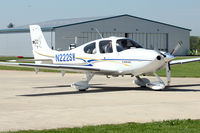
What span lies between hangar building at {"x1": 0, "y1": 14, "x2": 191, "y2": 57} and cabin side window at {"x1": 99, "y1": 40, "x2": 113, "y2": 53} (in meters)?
43.0

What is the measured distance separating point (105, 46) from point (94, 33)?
48631 mm

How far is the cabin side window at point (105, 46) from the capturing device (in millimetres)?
16933

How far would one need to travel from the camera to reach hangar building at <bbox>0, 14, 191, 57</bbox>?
206ft

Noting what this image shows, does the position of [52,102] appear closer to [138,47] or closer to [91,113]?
[91,113]

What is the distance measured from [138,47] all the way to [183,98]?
3608 millimetres

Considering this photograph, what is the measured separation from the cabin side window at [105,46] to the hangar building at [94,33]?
43015 millimetres

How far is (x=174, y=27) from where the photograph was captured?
72.5 m

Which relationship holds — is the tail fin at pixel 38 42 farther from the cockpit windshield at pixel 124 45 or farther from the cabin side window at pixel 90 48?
the cockpit windshield at pixel 124 45

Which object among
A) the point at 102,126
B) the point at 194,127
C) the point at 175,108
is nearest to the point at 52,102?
the point at 175,108

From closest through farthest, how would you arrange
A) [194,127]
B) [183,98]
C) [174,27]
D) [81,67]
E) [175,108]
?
[194,127] → [175,108] → [183,98] → [81,67] → [174,27]

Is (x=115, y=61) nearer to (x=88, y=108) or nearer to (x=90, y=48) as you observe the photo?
(x=90, y=48)

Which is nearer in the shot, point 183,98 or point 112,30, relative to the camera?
point 183,98

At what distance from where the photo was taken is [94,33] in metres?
65.6

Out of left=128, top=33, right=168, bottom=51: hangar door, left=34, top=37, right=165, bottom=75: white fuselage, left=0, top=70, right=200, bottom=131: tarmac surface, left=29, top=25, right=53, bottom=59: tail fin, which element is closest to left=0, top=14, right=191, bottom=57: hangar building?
left=128, top=33, right=168, bottom=51: hangar door
